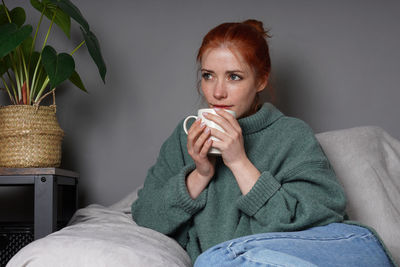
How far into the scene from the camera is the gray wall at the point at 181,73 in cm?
203

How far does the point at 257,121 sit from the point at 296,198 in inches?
12.0

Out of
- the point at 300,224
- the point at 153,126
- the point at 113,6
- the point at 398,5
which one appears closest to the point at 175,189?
the point at 300,224

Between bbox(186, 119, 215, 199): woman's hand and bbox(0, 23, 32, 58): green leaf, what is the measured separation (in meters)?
0.74

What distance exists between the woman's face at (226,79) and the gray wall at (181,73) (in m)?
0.77

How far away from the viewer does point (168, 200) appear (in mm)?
1209

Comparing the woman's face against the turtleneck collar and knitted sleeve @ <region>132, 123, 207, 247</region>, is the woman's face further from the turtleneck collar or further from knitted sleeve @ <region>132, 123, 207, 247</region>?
knitted sleeve @ <region>132, 123, 207, 247</region>

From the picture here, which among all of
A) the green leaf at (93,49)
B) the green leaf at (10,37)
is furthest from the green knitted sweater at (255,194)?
the green leaf at (10,37)

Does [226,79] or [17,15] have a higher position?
[17,15]

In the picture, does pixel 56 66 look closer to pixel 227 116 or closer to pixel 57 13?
pixel 57 13

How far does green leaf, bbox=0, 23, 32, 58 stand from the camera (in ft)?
4.85

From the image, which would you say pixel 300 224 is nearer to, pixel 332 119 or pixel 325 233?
pixel 325 233

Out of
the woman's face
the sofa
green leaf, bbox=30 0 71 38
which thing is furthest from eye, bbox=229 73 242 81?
green leaf, bbox=30 0 71 38

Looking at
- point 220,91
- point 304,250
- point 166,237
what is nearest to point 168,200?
point 166,237

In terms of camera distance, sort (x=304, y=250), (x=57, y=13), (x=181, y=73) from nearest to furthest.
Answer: (x=304, y=250) → (x=57, y=13) → (x=181, y=73)
